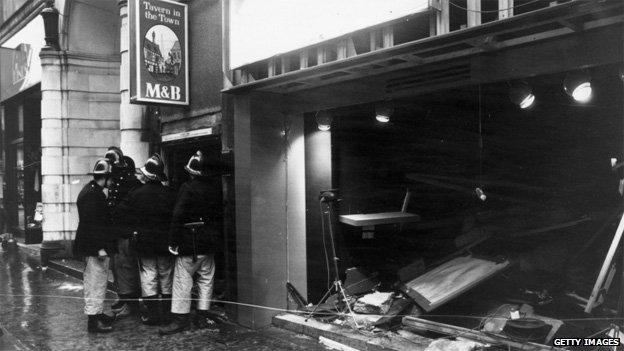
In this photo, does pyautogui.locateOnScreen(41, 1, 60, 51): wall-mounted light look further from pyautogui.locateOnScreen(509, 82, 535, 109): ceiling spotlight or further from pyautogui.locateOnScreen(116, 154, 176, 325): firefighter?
pyautogui.locateOnScreen(509, 82, 535, 109): ceiling spotlight

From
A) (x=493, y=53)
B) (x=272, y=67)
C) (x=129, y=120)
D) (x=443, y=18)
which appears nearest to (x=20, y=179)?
(x=129, y=120)

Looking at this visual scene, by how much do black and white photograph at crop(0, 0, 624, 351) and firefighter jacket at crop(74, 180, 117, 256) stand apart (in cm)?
3

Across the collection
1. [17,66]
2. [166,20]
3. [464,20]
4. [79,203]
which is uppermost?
[17,66]

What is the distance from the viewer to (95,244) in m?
7.18

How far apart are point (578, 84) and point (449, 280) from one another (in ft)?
9.80

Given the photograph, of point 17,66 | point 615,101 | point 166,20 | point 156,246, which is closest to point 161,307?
point 156,246

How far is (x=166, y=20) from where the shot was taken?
8.91 meters

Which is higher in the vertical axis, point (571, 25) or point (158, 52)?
point (158, 52)

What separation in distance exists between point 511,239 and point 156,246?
17.6ft

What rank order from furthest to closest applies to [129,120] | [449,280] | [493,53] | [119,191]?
[129,120] < [119,191] < [449,280] < [493,53]

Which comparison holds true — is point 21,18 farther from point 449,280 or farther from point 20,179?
point 449,280

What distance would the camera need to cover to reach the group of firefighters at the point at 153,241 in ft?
23.7

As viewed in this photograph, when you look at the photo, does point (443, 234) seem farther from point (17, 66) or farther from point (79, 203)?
point (17, 66)

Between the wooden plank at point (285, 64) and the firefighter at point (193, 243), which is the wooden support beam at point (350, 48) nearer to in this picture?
the wooden plank at point (285, 64)
